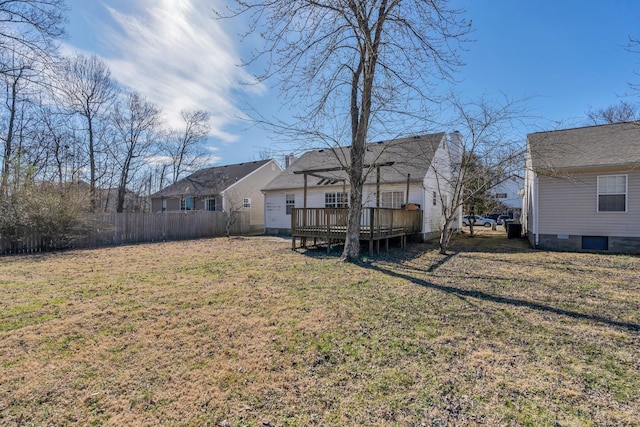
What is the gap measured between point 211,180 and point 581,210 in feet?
75.3

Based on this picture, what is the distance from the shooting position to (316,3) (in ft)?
25.2

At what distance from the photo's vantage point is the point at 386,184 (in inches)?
560

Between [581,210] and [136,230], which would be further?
[136,230]

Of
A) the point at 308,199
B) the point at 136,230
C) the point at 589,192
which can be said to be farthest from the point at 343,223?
the point at 136,230

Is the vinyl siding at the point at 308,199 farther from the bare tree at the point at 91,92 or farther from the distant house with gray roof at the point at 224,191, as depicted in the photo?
the bare tree at the point at 91,92

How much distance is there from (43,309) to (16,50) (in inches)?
285

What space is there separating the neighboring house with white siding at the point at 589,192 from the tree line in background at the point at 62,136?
1472 centimetres

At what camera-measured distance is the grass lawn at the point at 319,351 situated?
2.33m

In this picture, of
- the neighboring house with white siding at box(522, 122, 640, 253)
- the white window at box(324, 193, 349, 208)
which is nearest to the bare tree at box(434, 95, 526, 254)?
the neighboring house with white siding at box(522, 122, 640, 253)

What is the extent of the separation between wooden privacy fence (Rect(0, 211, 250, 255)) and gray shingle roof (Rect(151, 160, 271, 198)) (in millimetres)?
4062

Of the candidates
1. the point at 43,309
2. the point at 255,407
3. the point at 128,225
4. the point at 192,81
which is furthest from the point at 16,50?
the point at 255,407

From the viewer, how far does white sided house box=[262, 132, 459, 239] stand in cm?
1348

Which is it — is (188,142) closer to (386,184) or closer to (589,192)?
(386,184)

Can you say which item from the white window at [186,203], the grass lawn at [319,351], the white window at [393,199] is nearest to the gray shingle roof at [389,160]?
the white window at [393,199]
